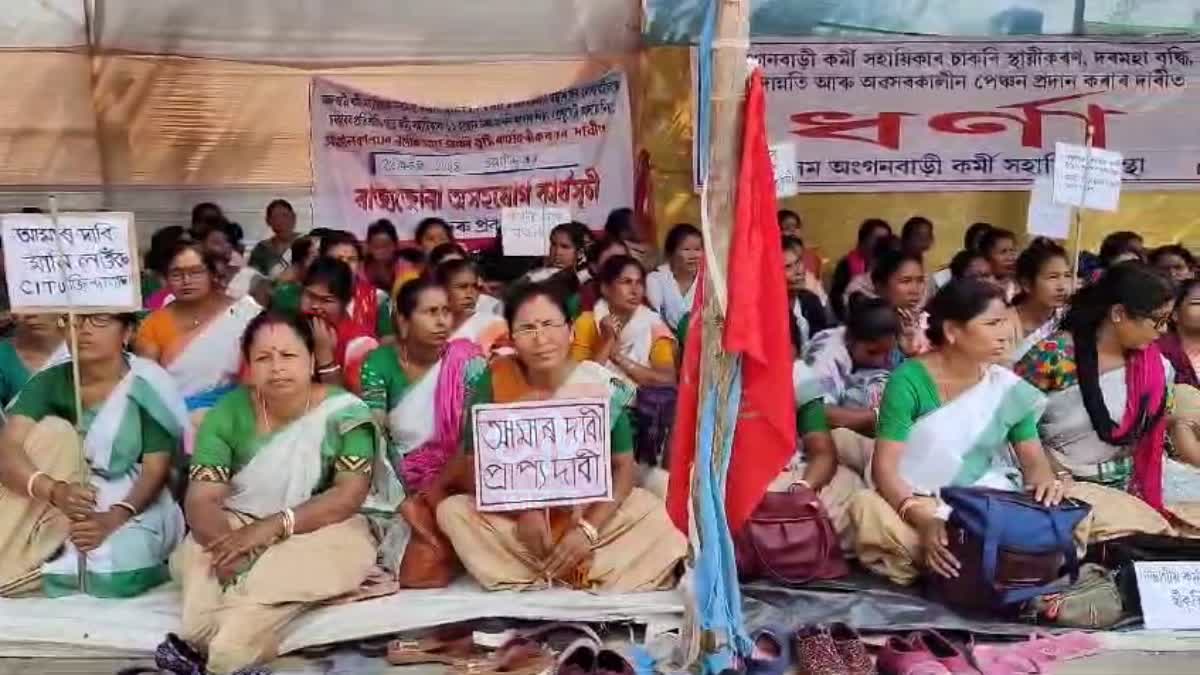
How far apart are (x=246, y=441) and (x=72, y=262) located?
2.17 ft

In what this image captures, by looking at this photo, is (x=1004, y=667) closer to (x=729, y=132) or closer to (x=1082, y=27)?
(x=729, y=132)

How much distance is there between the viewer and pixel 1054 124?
23.7 ft

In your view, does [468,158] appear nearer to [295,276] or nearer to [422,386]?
[295,276]

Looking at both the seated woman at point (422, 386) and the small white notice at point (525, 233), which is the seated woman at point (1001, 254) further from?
the seated woman at point (422, 386)

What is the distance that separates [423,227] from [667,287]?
5.77 feet

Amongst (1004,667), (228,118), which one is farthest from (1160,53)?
(228,118)

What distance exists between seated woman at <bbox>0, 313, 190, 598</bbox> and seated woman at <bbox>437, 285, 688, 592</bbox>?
0.85 m

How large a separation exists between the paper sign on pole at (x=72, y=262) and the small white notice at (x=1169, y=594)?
2.88m

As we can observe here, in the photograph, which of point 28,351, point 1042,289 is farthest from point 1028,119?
point 28,351

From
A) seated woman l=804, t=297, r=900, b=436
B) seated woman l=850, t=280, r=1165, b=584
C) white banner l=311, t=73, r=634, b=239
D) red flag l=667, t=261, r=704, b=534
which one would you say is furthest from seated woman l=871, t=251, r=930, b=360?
white banner l=311, t=73, r=634, b=239

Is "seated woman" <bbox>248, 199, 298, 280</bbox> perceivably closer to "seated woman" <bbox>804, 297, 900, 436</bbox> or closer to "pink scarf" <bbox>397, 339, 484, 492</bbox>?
"pink scarf" <bbox>397, 339, 484, 492</bbox>

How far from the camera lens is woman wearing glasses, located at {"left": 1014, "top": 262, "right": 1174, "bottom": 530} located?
3.63 metres

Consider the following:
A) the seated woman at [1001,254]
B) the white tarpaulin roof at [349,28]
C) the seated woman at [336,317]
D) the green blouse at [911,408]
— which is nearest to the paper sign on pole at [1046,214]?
the seated woman at [1001,254]

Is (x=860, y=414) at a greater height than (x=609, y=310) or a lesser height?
lesser
